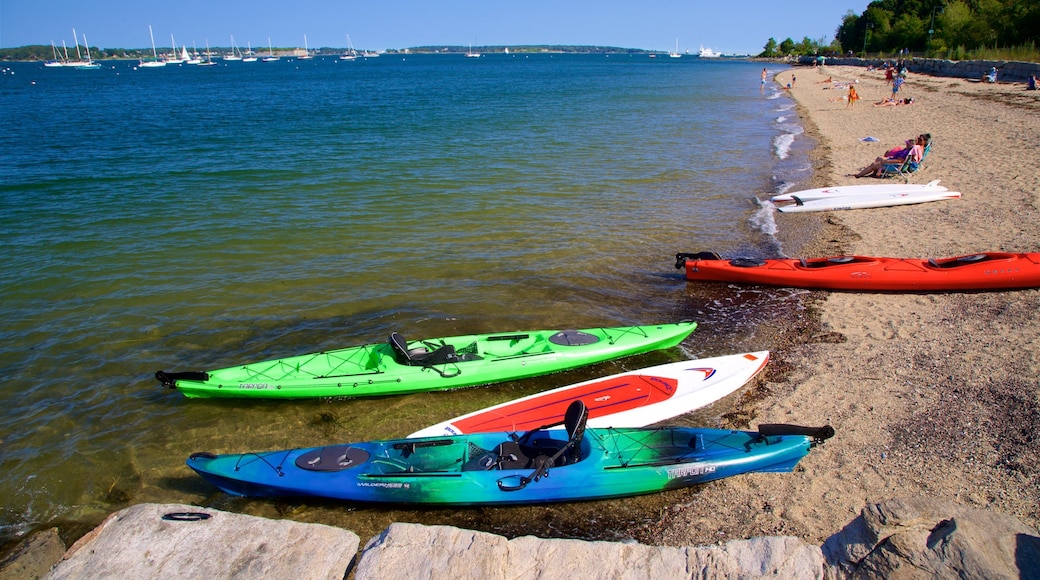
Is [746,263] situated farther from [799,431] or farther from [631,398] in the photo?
[799,431]

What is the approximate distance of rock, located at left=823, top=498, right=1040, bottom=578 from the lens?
377 cm

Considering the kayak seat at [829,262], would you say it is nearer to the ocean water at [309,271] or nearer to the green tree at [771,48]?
the ocean water at [309,271]

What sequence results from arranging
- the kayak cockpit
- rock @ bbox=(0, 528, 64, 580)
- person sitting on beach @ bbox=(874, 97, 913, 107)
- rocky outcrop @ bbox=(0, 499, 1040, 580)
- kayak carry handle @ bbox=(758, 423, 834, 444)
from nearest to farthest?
rocky outcrop @ bbox=(0, 499, 1040, 580)
rock @ bbox=(0, 528, 64, 580)
kayak carry handle @ bbox=(758, 423, 834, 444)
the kayak cockpit
person sitting on beach @ bbox=(874, 97, 913, 107)

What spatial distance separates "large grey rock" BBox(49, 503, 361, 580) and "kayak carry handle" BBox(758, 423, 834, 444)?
4.05 metres

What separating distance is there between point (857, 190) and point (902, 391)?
1017cm

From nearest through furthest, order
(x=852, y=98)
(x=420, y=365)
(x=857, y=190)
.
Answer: (x=420, y=365), (x=857, y=190), (x=852, y=98)

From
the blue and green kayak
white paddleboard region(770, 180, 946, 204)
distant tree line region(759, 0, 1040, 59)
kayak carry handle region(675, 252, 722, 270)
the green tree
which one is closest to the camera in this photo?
the blue and green kayak

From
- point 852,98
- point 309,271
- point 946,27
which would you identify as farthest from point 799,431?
point 946,27

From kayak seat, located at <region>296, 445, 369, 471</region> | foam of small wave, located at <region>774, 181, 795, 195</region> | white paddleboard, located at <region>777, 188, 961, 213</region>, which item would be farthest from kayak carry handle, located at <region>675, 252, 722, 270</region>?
foam of small wave, located at <region>774, 181, 795, 195</region>

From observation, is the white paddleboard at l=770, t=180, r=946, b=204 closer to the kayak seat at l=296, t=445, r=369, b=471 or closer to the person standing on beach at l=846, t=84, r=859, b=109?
the kayak seat at l=296, t=445, r=369, b=471

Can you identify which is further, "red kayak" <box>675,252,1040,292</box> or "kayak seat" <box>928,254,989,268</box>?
"kayak seat" <box>928,254,989,268</box>

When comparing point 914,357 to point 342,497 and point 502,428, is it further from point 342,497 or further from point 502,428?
point 342,497

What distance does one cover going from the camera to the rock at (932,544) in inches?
148

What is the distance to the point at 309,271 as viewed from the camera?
1280 centimetres
